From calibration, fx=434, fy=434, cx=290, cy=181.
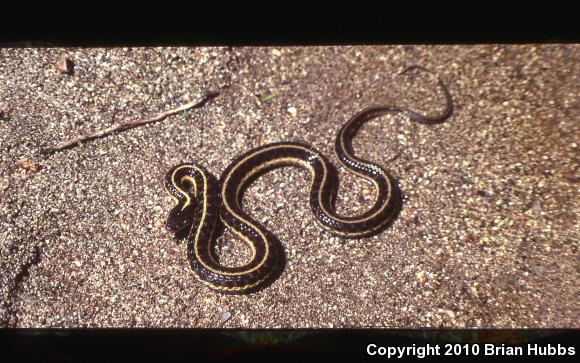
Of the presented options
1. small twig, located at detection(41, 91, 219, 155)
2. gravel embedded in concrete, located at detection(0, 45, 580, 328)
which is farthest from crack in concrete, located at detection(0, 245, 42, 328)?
small twig, located at detection(41, 91, 219, 155)

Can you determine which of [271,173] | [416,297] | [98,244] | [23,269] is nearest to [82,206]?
[98,244]

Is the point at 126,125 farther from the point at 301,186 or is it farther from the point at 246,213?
the point at 301,186

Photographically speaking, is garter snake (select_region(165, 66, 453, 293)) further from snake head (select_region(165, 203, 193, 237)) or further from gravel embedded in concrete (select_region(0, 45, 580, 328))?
gravel embedded in concrete (select_region(0, 45, 580, 328))

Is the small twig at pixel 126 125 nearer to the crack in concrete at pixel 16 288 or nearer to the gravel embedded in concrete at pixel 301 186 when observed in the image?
the gravel embedded in concrete at pixel 301 186

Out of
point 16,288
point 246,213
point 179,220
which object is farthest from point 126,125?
point 16,288

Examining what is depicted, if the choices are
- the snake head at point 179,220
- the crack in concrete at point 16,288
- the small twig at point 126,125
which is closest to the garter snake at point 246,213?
the snake head at point 179,220

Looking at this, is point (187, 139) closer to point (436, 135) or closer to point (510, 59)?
point (436, 135)

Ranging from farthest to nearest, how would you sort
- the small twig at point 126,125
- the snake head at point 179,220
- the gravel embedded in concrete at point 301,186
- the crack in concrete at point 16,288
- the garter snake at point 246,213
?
the small twig at point 126,125 < the snake head at point 179,220 < the garter snake at point 246,213 < the gravel embedded in concrete at point 301,186 < the crack in concrete at point 16,288

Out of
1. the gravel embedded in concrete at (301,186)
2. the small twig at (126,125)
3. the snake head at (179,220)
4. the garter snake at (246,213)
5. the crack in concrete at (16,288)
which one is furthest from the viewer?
the small twig at (126,125)
